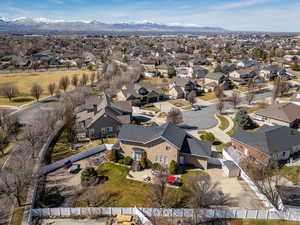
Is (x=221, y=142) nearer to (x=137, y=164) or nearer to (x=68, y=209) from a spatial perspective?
(x=137, y=164)

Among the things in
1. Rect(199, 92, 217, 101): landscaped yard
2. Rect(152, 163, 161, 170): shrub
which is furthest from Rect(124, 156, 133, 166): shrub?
Rect(199, 92, 217, 101): landscaped yard

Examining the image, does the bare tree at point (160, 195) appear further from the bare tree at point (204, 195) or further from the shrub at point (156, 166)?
the shrub at point (156, 166)

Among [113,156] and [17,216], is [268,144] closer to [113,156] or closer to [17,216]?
[113,156]

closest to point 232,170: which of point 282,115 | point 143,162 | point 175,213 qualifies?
point 175,213

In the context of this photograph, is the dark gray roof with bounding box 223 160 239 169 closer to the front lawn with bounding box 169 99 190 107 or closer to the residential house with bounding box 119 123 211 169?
the residential house with bounding box 119 123 211 169

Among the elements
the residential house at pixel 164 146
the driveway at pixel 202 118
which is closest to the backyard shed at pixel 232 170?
the residential house at pixel 164 146

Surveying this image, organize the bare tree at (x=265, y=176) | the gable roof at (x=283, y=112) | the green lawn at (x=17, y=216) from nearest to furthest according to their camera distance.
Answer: the green lawn at (x=17, y=216) < the bare tree at (x=265, y=176) < the gable roof at (x=283, y=112)

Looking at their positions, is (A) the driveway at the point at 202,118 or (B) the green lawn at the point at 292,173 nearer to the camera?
(B) the green lawn at the point at 292,173
